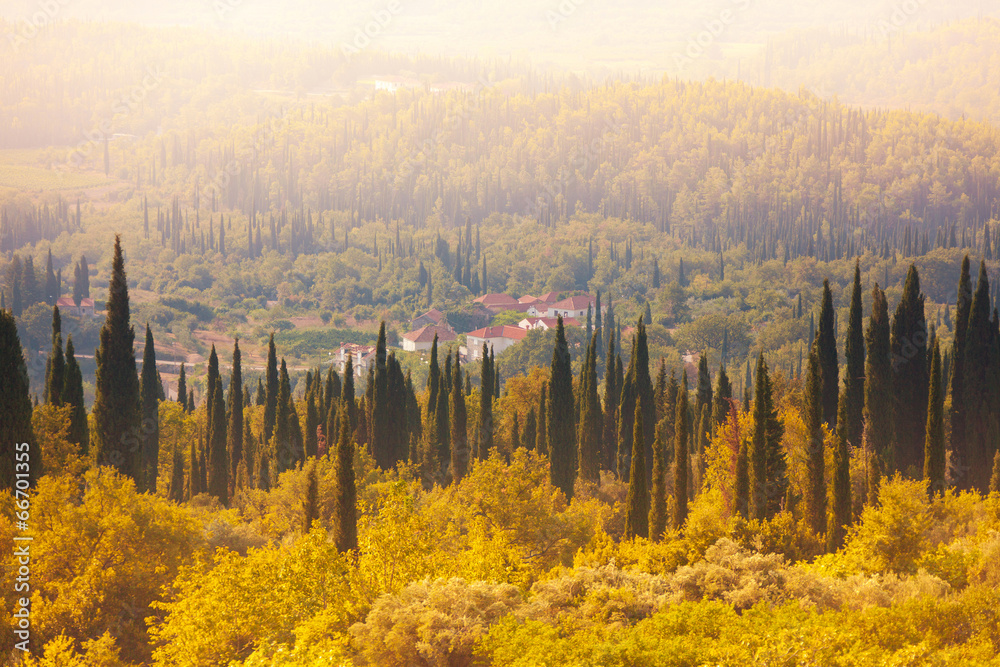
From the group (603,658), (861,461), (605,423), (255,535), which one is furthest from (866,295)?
(603,658)

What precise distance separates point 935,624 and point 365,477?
30765 mm

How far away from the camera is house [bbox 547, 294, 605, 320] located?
188500 mm

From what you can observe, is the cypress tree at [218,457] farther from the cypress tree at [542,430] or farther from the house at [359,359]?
the house at [359,359]

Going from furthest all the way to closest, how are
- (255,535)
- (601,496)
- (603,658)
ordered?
(601,496), (255,535), (603,658)

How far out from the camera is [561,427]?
182ft

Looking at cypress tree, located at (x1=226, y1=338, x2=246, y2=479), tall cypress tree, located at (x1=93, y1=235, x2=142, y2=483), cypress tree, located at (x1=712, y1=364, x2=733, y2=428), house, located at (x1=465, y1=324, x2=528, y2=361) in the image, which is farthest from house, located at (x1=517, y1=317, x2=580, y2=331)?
tall cypress tree, located at (x1=93, y1=235, x2=142, y2=483)

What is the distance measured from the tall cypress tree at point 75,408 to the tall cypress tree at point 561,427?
77.2 ft

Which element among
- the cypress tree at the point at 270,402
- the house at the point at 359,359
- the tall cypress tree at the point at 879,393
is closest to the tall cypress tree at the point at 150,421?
the cypress tree at the point at 270,402

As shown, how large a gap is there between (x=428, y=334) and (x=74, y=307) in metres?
55.1

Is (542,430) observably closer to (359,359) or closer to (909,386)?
(909,386)

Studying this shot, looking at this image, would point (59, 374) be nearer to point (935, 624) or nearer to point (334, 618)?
point (334, 618)

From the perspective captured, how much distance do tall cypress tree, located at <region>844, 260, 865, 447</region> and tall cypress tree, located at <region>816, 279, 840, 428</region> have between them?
29.1 inches

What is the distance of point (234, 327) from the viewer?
190875mm

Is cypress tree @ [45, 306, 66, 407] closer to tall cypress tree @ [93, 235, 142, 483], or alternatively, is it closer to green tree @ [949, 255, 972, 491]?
tall cypress tree @ [93, 235, 142, 483]
